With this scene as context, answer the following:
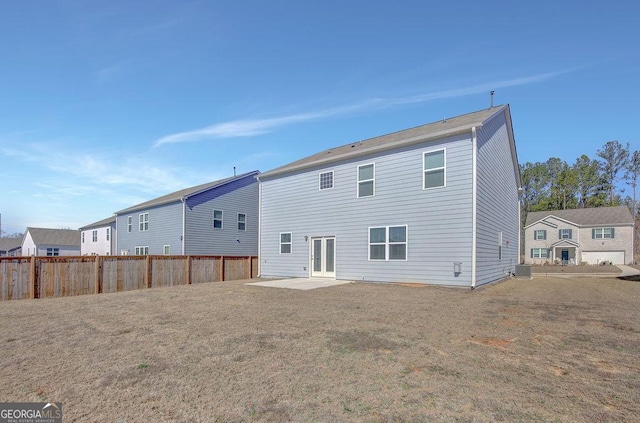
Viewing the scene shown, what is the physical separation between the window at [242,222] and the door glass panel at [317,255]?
10420mm

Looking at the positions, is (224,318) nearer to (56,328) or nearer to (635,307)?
(56,328)

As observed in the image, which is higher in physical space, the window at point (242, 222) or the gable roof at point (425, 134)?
the gable roof at point (425, 134)

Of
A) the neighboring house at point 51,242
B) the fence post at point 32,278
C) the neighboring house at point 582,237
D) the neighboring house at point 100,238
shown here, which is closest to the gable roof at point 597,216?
the neighboring house at point 582,237

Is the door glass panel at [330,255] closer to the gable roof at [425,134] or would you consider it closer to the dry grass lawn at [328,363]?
the gable roof at [425,134]

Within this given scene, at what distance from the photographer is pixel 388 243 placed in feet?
42.4

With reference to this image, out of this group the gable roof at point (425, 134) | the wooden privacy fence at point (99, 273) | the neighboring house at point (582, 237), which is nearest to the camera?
the wooden privacy fence at point (99, 273)

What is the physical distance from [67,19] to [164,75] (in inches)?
131

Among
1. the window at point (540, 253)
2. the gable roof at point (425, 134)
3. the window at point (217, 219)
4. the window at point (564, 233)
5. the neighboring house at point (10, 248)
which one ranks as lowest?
the neighboring house at point (10, 248)

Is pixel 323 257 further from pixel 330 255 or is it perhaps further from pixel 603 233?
pixel 603 233

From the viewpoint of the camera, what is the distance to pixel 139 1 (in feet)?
31.1

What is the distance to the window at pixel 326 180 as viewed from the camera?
1498 cm

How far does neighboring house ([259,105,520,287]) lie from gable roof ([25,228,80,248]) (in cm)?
3716

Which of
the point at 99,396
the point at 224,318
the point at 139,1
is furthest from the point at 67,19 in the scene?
the point at 99,396

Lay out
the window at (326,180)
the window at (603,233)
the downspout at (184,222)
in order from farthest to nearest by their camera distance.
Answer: the window at (603,233) → the downspout at (184,222) → the window at (326,180)
